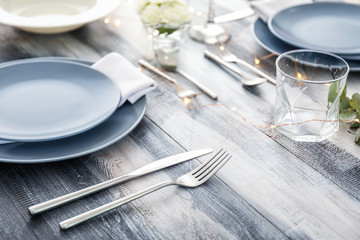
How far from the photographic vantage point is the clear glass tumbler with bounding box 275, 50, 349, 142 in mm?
928

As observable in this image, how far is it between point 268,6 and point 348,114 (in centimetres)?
50

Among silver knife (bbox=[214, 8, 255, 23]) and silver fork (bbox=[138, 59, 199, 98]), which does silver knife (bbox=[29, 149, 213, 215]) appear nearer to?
silver fork (bbox=[138, 59, 199, 98])

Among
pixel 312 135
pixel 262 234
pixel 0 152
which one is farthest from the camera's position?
pixel 312 135

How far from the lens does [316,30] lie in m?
1.28

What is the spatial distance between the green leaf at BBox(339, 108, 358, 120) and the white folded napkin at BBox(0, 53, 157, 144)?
0.41 metres

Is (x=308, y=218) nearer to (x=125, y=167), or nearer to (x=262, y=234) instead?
(x=262, y=234)

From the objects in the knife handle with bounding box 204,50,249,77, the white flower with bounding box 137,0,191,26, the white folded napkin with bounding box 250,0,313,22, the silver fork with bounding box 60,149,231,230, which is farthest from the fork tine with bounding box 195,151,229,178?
the white folded napkin with bounding box 250,0,313,22

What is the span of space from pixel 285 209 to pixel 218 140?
→ 22cm

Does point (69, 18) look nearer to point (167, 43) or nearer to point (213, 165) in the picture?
point (167, 43)

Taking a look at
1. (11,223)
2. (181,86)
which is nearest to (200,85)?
(181,86)

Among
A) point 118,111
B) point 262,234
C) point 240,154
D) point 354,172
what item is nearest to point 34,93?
point 118,111

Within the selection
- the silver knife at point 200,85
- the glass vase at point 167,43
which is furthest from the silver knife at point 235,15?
the silver knife at point 200,85

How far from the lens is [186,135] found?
0.96 meters

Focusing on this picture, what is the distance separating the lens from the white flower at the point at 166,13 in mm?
1148
